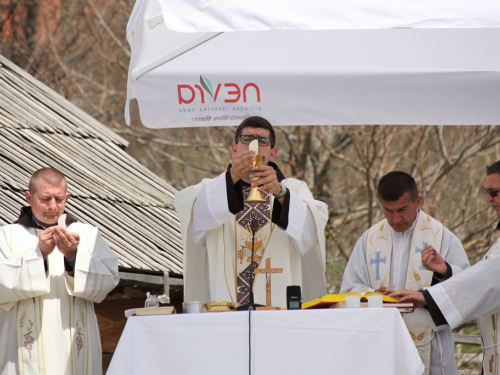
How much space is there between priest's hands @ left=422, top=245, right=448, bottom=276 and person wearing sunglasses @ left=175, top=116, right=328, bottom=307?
31.8 inches

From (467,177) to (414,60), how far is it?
32.3 ft

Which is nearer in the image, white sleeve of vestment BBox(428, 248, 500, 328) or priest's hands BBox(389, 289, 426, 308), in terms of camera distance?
priest's hands BBox(389, 289, 426, 308)

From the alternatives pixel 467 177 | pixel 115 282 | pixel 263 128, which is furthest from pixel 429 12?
pixel 467 177

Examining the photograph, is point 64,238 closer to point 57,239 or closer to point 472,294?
point 57,239

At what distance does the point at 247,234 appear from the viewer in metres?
7.43

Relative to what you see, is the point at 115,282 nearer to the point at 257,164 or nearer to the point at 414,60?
the point at 257,164

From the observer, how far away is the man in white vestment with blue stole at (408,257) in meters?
7.14

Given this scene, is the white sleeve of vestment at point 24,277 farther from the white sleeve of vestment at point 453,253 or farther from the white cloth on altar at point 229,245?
the white sleeve of vestment at point 453,253

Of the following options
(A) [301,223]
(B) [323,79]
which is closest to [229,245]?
(A) [301,223]

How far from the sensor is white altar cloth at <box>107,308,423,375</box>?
569 centimetres

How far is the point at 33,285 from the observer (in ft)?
23.1

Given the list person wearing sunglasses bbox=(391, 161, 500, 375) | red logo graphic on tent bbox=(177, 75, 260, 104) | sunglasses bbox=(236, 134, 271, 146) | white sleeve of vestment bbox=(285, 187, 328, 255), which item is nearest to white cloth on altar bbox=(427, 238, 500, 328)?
person wearing sunglasses bbox=(391, 161, 500, 375)

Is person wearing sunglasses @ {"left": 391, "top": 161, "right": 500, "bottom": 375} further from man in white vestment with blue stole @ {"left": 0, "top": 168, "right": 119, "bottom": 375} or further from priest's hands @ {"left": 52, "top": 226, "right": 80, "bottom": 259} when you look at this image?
man in white vestment with blue stole @ {"left": 0, "top": 168, "right": 119, "bottom": 375}

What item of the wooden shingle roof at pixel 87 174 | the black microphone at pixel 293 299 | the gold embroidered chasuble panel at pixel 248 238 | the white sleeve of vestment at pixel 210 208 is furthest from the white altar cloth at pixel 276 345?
the wooden shingle roof at pixel 87 174
